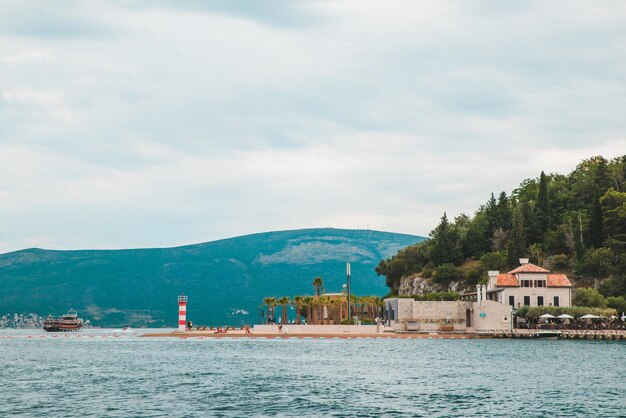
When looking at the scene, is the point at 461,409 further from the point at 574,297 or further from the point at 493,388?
the point at 574,297

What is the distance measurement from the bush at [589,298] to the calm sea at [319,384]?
1854 inches

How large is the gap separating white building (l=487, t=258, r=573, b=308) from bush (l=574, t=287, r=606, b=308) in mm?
3023

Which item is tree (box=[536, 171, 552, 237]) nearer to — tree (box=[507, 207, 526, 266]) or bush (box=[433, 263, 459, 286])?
tree (box=[507, 207, 526, 266])

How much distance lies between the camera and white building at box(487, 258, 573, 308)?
150125 millimetres

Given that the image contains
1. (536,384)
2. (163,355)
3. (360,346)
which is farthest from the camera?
(360,346)

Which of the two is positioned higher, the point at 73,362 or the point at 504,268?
the point at 504,268

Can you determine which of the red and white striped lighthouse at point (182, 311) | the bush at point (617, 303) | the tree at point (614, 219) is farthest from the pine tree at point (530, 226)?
the red and white striped lighthouse at point (182, 311)

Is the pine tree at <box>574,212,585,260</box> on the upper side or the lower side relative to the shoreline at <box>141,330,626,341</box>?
upper

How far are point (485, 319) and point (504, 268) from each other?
34.2 m

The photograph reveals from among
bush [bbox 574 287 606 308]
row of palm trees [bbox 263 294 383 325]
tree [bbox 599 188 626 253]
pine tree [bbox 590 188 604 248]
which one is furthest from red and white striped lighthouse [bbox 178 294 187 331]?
tree [bbox 599 188 626 253]

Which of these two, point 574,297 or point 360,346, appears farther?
point 574,297

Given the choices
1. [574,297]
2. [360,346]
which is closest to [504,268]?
[574,297]

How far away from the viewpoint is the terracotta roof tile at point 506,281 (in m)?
150

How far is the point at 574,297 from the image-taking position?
6088 inches
